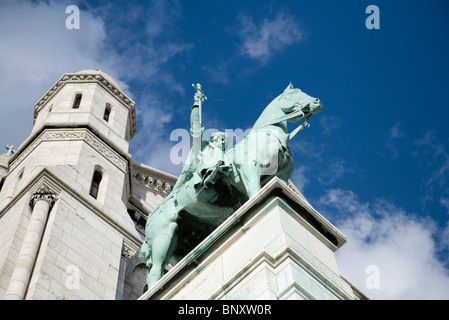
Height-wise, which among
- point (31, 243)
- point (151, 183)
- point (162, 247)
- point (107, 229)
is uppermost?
point (151, 183)

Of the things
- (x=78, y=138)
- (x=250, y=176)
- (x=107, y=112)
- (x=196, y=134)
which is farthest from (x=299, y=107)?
(x=107, y=112)

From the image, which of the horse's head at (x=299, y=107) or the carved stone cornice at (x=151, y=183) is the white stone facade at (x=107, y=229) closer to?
the carved stone cornice at (x=151, y=183)

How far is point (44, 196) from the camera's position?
18.8 meters

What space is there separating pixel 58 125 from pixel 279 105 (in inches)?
360

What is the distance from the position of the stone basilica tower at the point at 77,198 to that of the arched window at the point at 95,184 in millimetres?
35

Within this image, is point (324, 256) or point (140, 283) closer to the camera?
Answer: point (324, 256)

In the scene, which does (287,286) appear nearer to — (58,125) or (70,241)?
(70,241)

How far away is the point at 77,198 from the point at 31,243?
105 inches

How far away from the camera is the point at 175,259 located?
1523 cm

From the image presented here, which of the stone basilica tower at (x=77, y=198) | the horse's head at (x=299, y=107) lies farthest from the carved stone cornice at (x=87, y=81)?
the horse's head at (x=299, y=107)

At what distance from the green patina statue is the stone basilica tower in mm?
2517

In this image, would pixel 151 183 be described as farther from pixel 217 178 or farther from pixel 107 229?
pixel 217 178

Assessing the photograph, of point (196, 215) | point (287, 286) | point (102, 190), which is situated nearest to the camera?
point (287, 286)
